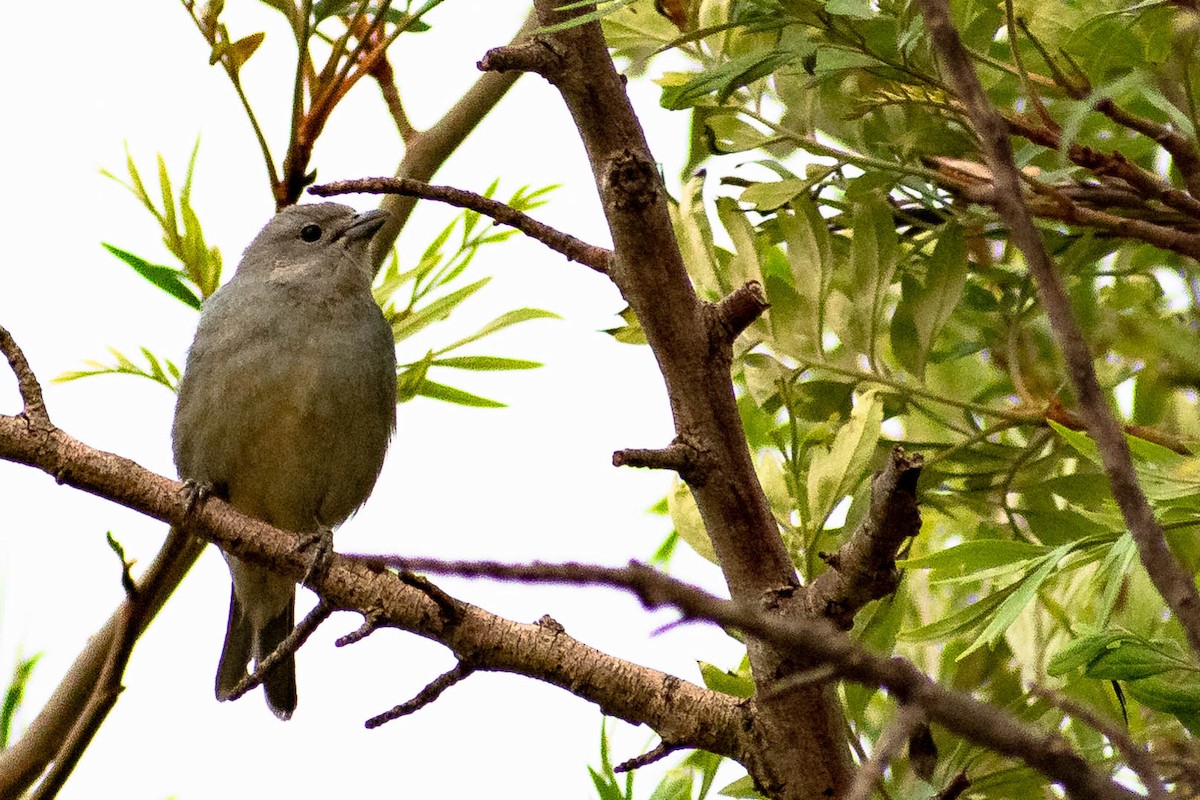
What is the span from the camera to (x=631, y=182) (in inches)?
95.1

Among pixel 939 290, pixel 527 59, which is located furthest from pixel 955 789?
pixel 527 59

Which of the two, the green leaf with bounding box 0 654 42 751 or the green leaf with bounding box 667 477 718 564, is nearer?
the green leaf with bounding box 667 477 718 564

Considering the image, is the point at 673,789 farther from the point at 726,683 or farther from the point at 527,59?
the point at 527,59

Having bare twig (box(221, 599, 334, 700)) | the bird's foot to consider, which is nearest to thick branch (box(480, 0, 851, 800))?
bare twig (box(221, 599, 334, 700))

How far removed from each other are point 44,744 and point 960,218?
214 centimetres

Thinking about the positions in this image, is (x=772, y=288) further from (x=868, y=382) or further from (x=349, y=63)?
(x=349, y=63)

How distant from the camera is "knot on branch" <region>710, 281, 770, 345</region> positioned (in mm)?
2412

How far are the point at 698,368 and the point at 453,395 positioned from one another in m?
1.35

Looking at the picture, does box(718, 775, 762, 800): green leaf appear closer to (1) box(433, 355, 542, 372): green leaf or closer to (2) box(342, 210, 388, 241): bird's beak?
(1) box(433, 355, 542, 372): green leaf

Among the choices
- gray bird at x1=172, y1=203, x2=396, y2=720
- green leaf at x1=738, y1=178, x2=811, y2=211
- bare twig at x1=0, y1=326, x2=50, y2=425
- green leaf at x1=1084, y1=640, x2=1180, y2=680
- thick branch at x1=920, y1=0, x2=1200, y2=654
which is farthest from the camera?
gray bird at x1=172, y1=203, x2=396, y2=720

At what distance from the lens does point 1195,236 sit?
2432 millimetres

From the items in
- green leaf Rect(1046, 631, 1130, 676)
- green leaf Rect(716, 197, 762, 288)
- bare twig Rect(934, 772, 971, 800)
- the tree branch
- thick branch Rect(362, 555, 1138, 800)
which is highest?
A: the tree branch

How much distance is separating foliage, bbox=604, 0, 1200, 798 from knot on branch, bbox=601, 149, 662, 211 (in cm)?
27

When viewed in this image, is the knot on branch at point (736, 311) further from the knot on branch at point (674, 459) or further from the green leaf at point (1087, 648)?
the green leaf at point (1087, 648)
